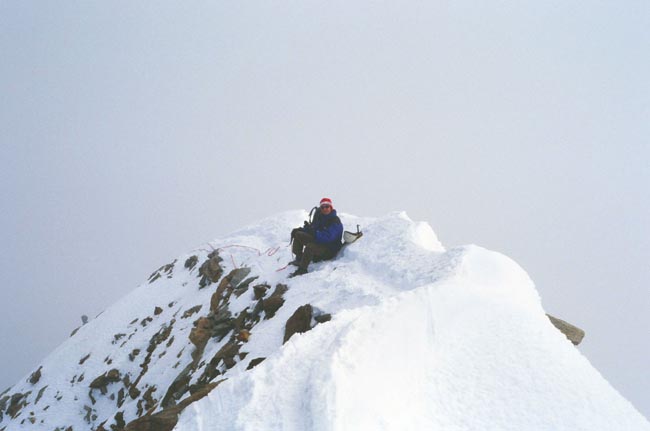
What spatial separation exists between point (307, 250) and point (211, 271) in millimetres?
5587

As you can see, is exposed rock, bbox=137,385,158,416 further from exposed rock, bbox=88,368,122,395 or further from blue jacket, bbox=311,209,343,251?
blue jacket, bbox=311,209,343,251

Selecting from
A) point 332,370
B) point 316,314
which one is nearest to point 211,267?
point 316,314

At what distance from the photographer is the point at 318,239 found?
866cm

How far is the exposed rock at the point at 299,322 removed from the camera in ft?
18.5

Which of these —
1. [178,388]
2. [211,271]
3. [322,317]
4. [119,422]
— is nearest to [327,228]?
[322,317]

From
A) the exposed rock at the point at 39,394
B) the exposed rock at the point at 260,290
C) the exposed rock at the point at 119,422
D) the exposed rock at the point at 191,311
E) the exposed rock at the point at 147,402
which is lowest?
the exposed rock at the point at 39,394

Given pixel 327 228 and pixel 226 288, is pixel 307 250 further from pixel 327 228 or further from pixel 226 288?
pixel 226 288

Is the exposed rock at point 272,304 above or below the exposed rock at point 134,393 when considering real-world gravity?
above

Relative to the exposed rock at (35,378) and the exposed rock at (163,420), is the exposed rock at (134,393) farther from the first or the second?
the exposed rock at (35,378)

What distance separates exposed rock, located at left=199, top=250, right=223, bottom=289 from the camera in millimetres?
12285

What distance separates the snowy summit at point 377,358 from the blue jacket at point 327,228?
0.53 metres

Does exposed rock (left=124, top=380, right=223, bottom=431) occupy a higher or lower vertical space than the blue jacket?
lower

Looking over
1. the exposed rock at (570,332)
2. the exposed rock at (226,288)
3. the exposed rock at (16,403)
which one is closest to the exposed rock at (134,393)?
the exposed rock at (226,288)

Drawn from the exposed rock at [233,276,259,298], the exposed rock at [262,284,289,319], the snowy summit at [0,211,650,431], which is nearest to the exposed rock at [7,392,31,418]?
the snowy summit at [0,211,650,431]
